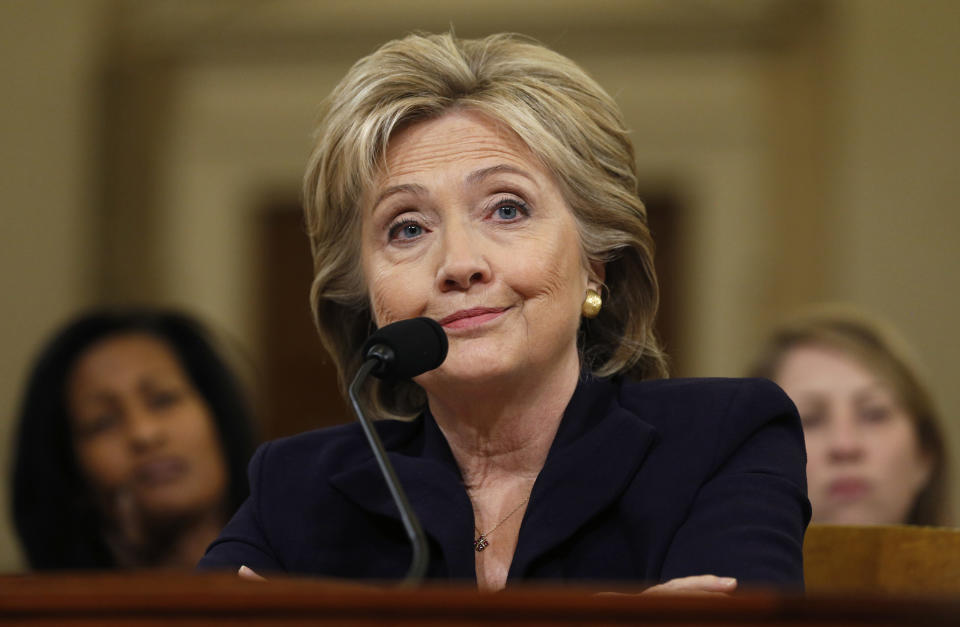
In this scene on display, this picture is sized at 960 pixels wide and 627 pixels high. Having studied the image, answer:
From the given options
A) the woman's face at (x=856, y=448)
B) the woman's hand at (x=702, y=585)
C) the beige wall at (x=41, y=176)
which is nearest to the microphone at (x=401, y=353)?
the woman's hand at (x=702, y=585)

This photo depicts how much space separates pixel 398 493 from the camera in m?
1.51

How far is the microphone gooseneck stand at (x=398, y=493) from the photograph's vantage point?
54.7 inches

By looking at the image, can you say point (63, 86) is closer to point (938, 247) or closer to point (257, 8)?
point (257, 8)

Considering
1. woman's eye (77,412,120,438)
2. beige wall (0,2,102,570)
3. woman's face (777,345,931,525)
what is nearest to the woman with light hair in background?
woman's face (777,345,931,525)

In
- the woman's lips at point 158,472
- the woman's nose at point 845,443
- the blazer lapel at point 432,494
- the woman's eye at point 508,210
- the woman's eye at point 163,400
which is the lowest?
the woman's lips at point 158,472

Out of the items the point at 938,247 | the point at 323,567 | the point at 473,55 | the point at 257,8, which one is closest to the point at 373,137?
the point at 473,55

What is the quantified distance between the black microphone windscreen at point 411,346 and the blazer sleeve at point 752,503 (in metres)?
0.40

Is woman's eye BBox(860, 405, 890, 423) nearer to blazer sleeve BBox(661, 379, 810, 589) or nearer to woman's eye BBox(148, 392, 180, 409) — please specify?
blazer sleeve BBox(661, 379, 810, 589)

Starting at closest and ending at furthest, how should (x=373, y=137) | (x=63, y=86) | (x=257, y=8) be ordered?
1. (x=373, y=137)
2. (x=63, y=86)
3. (x=257, y=8)

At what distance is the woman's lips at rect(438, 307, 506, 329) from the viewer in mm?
1815

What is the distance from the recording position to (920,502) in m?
3.13

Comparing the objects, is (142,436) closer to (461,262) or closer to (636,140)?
(461,262)

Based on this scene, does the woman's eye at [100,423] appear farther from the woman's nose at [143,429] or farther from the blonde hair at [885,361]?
the blonde hair at [885,361]

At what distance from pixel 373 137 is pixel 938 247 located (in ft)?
14.6
